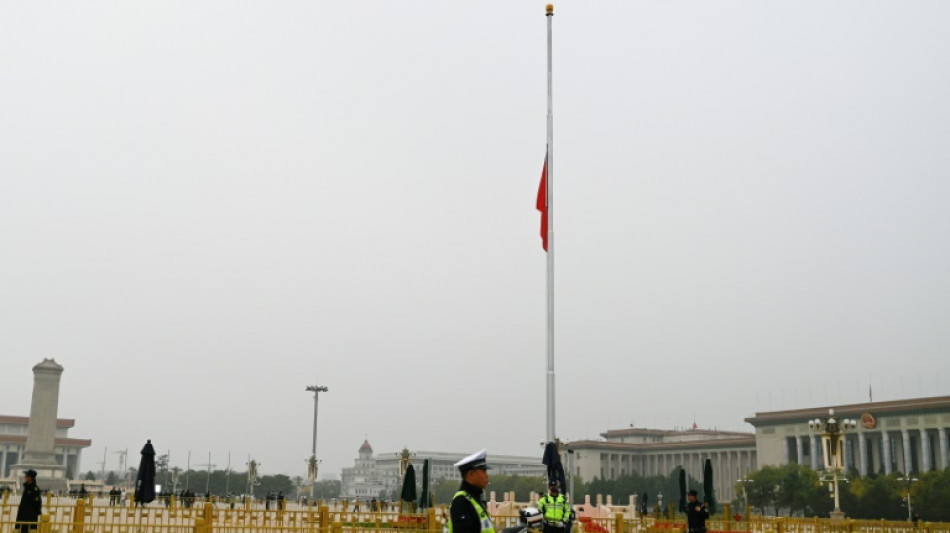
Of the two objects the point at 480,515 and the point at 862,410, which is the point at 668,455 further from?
the point at 480,515

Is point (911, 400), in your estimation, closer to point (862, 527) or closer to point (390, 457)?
point (862, 527)

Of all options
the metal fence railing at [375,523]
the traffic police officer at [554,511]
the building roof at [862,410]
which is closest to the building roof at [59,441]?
the building roof at [862,410]

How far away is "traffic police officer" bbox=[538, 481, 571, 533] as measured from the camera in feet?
39.1

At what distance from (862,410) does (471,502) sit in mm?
86229

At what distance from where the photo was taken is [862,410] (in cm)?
8325

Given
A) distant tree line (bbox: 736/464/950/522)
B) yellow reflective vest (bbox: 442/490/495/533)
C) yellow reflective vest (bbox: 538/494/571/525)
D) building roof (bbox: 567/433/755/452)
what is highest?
building roof (bbox: 567/433/755/452)

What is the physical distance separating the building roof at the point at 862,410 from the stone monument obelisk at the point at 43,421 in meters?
67.0

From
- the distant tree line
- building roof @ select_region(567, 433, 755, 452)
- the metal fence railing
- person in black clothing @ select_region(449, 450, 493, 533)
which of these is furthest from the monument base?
person in black clothing @ select_region(449, 450, 493, 533)

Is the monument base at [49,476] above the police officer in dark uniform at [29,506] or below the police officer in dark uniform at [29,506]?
below

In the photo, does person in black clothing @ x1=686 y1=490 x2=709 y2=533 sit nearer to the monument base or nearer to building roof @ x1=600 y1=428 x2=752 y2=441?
the monument base

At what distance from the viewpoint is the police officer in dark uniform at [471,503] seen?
5.68 metres

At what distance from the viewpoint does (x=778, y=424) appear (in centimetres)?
9206

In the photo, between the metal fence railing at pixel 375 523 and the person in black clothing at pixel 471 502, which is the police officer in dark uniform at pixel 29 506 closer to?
the metal fence railing at pixel 375 523

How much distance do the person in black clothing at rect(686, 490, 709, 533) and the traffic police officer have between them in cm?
500
